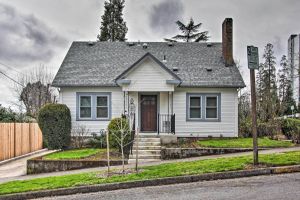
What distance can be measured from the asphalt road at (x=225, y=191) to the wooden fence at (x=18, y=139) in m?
A: 9.95

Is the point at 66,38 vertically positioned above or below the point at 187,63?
above

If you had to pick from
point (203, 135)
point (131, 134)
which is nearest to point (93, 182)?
point (131, 134)

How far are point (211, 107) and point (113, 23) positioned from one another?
28.5m

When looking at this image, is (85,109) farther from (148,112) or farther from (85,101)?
(148,112)

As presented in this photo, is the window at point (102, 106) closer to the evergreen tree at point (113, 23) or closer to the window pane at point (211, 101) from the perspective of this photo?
the window pane at point (211, 101)

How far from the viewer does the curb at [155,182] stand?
9625mm

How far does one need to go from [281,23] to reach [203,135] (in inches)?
369

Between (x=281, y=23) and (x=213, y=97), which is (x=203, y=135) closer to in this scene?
→ (x=213, y=97)

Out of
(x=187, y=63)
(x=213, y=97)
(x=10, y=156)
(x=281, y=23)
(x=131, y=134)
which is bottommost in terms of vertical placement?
(x=10, y=156)

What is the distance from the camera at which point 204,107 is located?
70.2 feet

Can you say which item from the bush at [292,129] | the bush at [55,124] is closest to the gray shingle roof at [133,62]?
the bush at [55,124]

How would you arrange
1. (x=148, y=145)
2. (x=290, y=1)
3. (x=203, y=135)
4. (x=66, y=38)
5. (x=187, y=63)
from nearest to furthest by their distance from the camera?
(x=148, y=145), (x=290, y=1), (x=203, y=135), (x=187, y=63), (x=66, y=38)

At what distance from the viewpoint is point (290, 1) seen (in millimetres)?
19422

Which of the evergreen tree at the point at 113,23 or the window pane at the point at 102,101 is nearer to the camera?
the window pane at the point at 102,101
